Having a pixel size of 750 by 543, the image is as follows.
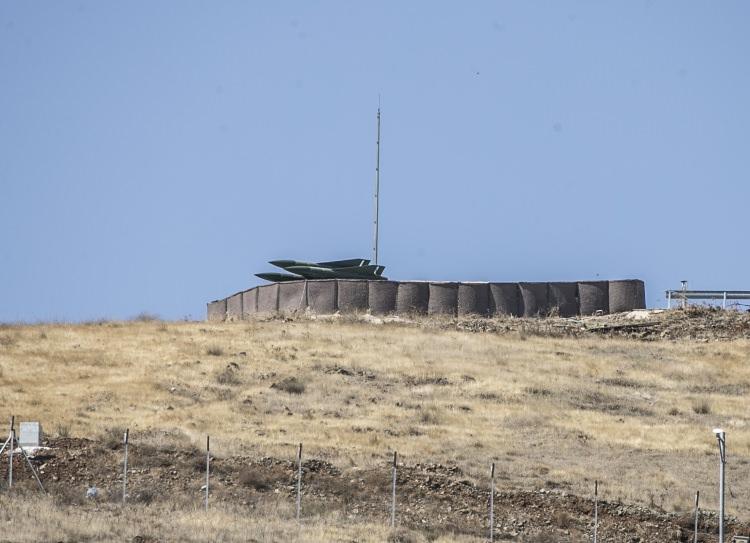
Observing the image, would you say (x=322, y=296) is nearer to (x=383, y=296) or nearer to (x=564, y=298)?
(x=383, y=296)

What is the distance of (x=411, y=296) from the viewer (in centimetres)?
6119

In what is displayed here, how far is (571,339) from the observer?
191ft

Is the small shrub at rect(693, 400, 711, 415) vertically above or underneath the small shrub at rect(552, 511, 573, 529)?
above

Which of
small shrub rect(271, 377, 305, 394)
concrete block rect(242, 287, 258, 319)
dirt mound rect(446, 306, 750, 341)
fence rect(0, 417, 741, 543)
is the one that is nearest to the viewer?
fence rect(0, 417, 741, 543)

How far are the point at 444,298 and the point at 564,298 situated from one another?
15.0 feet

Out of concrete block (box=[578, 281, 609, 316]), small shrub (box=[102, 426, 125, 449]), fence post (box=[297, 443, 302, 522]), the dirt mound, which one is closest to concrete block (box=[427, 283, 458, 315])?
the dirt mound

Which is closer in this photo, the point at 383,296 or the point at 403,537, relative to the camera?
the point at 403,537

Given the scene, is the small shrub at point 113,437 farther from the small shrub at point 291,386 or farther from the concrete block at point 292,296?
the concrete block at point 292,296

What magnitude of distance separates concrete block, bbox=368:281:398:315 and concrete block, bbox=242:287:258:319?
184 inches

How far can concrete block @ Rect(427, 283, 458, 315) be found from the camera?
61156 millimetres

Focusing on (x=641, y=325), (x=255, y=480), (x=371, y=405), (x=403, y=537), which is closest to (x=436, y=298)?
(x=641, y=325)

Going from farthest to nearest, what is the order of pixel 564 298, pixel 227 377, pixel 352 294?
pixel 564 298 → pixel 352 294 → pixel 227 377

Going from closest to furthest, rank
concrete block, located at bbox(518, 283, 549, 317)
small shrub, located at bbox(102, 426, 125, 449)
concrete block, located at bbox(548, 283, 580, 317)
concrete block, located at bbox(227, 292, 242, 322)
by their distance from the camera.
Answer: small shrub, located at bbox(102, 426, 125, 449), concrete block, located at bbox(518, 283, 549, 317), concrete block, located at bbox(548, 283, 580, 317), concrete block, located at bbox(227, 292, 242, 322)

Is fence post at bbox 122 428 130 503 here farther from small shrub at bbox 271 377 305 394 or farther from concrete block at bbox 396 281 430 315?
concrete block at bbox 396 281 430 315
